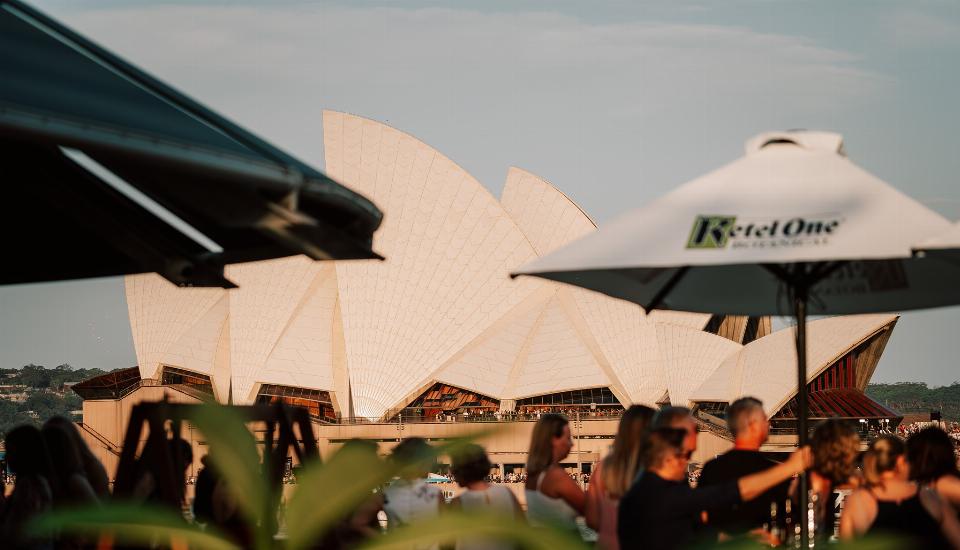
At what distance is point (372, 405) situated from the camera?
3744 centimetres

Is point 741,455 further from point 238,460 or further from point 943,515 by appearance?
point 238,460

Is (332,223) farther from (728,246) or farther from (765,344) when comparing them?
(765,344)

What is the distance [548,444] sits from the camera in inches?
175

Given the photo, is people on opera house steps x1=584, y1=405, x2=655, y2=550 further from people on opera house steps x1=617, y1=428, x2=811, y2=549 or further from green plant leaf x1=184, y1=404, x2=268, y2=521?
green plant leaf x1=184, y1=404, x2=268, y2=521

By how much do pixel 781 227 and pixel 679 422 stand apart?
3.01ft

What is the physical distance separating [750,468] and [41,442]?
2.66m

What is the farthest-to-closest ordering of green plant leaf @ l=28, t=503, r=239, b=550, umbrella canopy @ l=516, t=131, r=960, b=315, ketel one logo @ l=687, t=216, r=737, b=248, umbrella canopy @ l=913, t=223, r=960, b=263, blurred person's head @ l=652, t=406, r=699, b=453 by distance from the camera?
ketel one logo @ l=687, t=216, r=737, b=248 < umbrella canopy @ l=516, t=131, r=960, b=315 < umbrella canopy @ l=913, t=223, r=960, b=263 < blurred person's head @ l=652, t=406, r=699, b=453 < green plant leaf @ l=28, t=503, r=239, b=550

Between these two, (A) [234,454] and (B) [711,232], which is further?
(B) [711,232]

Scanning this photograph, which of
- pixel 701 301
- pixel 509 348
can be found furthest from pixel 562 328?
pixel 701 301

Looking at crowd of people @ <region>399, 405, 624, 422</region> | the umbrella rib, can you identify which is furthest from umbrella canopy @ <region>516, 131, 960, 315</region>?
crowd of people @ <region>399, 405, 624, 422</region>

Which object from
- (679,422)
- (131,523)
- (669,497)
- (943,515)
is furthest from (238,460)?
(943,515)

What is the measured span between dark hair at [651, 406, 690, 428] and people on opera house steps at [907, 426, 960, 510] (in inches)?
39.3

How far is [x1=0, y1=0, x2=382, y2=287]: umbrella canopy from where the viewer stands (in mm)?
3859

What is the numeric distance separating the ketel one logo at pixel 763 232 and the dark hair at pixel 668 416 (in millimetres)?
676
